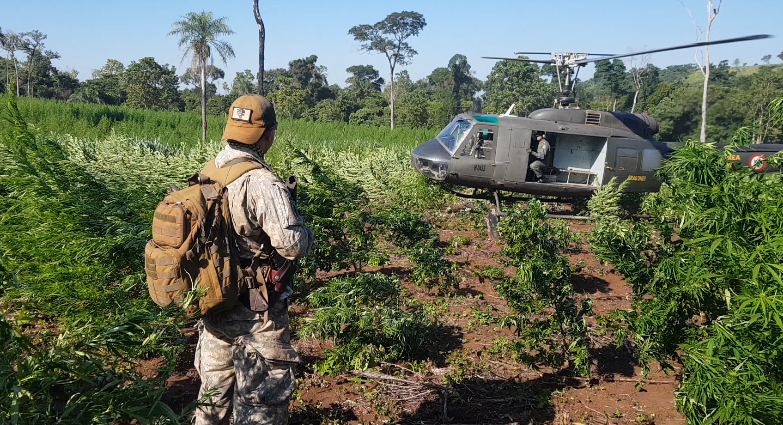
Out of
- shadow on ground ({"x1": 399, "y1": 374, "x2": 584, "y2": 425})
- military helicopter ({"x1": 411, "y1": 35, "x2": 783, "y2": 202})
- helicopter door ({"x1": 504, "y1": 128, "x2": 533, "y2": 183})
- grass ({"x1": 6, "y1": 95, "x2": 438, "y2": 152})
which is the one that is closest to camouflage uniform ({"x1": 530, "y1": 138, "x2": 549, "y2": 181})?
military helicopter ({"x1": 411, "y1": 35, "x2": 783, "y2": 202})

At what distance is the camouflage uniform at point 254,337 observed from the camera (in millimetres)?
2578

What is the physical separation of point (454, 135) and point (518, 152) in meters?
1.23

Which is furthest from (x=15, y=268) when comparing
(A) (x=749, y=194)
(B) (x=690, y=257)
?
(A) (x=749, y=194)

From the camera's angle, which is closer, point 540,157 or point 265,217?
point 265,217

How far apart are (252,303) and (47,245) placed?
214cm

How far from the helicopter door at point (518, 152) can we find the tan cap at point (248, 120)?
22.9 feet

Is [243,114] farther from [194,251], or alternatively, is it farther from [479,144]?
[479,144]

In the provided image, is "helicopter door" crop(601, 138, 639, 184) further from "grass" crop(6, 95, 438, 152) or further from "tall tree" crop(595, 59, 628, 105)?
"tall tree" crop(595, 59, 628, 105)

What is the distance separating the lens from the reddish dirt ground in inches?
144

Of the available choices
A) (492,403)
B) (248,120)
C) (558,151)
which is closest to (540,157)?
(558,151)

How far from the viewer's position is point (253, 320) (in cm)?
271

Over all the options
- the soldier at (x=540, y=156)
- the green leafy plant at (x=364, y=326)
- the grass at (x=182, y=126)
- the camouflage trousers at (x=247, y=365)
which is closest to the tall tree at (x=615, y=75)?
the grass at (x=182, y=126)

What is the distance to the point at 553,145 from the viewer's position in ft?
32.5

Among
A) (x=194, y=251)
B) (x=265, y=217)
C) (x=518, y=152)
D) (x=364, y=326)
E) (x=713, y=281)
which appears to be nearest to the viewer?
(x=194, y=251)
